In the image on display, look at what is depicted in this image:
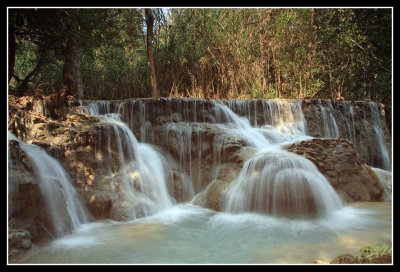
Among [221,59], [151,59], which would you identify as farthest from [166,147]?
[221,59]

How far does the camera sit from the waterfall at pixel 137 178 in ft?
17.4

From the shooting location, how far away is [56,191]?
14.3ft

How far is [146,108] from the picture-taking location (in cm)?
735

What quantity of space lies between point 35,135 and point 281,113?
6667 millimetres

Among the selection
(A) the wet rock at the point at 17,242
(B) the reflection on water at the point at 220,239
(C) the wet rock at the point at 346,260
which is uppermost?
(A) the wet rock at the point at 17,242

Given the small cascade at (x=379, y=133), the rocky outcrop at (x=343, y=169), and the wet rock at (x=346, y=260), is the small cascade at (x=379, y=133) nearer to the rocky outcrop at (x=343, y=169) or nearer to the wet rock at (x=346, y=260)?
the rocky outcrop at (x=343, y=169)

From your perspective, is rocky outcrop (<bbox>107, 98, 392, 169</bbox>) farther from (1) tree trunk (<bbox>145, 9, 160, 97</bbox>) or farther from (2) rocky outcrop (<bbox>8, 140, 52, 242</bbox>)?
(2) rocky outcrop (<bbox>8, 140, 52, 242</bbox>)

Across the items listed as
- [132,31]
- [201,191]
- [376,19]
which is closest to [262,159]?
[201,191]

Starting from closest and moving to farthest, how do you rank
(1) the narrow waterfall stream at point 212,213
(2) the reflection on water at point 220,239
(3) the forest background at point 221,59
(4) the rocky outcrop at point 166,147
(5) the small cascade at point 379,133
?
(2) the reflection on water at point 220,239 < (1) the narrow waterfall stream at point 212,213 < (4) the rocky outcrop at point 166,147 < (5) the small cascade at point 379,133 < (3) the forest background at point 221,59

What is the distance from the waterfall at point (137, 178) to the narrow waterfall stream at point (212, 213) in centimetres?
2

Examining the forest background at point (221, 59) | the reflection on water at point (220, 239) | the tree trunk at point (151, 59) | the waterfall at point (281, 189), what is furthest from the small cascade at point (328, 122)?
the tree trunk at point (151, 59)

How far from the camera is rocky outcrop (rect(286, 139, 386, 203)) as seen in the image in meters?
6.01

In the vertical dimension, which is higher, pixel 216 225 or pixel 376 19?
pixel 376 19
